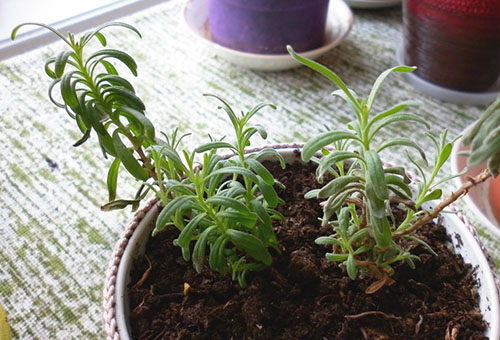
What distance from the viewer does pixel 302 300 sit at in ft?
1.92

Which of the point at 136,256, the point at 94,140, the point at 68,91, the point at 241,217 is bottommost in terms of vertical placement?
the point at 94,140

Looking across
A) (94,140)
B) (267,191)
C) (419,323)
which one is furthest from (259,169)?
(94,140)

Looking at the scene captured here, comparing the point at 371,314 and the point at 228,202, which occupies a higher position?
the point at 228,202

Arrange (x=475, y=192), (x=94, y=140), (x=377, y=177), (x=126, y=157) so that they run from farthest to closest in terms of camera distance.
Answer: (x=94, y=140)
(x=475, y=192)
(x=126, y=157)
(x=377, y=177)

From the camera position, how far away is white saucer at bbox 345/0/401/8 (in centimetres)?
136

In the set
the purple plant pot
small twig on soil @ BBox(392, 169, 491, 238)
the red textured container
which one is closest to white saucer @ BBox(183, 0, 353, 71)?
the purple plant pot

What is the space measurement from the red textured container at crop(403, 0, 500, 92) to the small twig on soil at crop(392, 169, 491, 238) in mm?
574

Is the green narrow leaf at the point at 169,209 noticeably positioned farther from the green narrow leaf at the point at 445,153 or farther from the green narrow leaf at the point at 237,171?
the green narrow leaf at the point at 445,153

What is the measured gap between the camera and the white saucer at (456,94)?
1.10 m

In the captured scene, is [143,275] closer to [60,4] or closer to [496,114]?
[496,114]

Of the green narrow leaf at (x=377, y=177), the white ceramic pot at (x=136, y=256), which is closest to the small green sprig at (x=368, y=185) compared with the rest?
the green narrow leaf at (x=377, y=177)

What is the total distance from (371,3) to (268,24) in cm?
44

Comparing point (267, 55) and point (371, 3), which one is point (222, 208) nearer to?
point (267, 55)

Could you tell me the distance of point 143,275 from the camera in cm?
61
